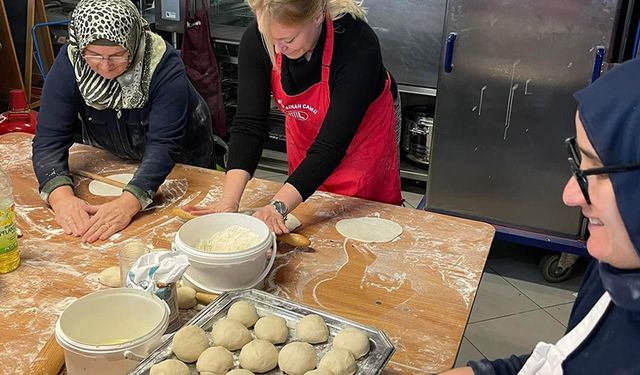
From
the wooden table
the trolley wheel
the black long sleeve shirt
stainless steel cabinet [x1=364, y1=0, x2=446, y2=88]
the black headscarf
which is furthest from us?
stainless steel cabinet [x1=364, y1=0, x2=446, y2=88]

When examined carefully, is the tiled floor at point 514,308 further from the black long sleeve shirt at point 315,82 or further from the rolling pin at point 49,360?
Result: the rolling pin at point 49,360

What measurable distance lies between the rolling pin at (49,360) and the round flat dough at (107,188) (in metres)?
0.81

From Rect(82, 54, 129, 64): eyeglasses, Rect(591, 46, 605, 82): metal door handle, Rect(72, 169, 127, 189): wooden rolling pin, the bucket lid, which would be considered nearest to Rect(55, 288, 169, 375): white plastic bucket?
the bucket lid

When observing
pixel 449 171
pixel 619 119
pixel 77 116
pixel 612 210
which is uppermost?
pixel 619 119

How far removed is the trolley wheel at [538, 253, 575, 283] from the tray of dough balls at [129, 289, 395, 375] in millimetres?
2159

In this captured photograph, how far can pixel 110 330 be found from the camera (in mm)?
1120

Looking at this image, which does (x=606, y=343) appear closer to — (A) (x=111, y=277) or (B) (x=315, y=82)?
(A) (x=111, y=277)

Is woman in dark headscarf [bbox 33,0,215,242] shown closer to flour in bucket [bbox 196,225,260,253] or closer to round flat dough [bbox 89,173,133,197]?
round flat dough [bbox 89,173,133,197]

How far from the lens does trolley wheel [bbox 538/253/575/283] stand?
299 centimetres

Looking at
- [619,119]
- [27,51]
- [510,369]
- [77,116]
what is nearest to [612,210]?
[619,119]

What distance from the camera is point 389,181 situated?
6.97ft

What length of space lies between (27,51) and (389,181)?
2778mm

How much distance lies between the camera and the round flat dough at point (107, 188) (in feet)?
6.18

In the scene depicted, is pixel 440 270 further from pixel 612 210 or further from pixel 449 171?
pixel 449 171
